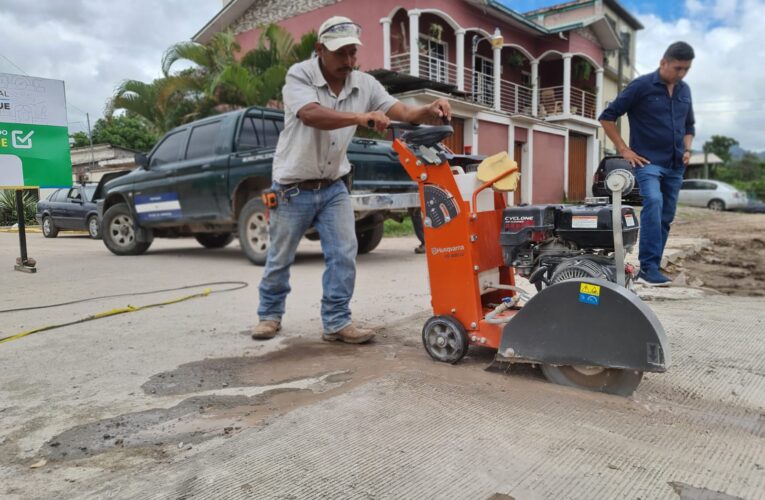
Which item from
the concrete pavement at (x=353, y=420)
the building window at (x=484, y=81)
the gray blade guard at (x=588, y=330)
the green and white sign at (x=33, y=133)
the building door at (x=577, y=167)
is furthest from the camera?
the building door at (x=577, y=167)

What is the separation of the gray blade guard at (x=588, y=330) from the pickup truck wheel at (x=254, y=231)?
4.90 m

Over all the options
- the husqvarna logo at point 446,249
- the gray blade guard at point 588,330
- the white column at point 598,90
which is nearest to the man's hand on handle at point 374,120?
the husqvarna logo at point 446,249

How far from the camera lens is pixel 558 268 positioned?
270cm

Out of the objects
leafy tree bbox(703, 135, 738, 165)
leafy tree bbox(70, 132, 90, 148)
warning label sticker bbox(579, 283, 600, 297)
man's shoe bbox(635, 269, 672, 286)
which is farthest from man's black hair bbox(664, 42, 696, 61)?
leafy tree bbox(703, 135, 738, 165)

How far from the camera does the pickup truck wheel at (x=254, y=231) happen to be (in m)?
6.96

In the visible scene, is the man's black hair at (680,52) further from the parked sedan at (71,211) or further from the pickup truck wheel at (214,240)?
the parked sedan at (71,211)

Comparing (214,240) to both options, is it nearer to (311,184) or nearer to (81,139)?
(311,184)

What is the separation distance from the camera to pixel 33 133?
22.7 feet

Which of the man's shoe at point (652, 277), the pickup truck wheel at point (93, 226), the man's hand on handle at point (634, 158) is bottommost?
the man's shoe at point (652, 277)

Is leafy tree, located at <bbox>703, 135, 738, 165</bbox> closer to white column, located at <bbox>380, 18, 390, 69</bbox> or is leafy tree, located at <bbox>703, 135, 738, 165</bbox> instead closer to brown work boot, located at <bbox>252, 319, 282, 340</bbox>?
white column, located at <bbox>380, 18, 390, 69</bbox>

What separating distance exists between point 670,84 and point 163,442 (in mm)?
4154

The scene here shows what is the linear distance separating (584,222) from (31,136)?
687 centimetres

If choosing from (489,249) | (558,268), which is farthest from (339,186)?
(558,268)

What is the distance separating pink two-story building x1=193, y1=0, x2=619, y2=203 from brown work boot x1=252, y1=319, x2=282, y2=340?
12.4 metres
